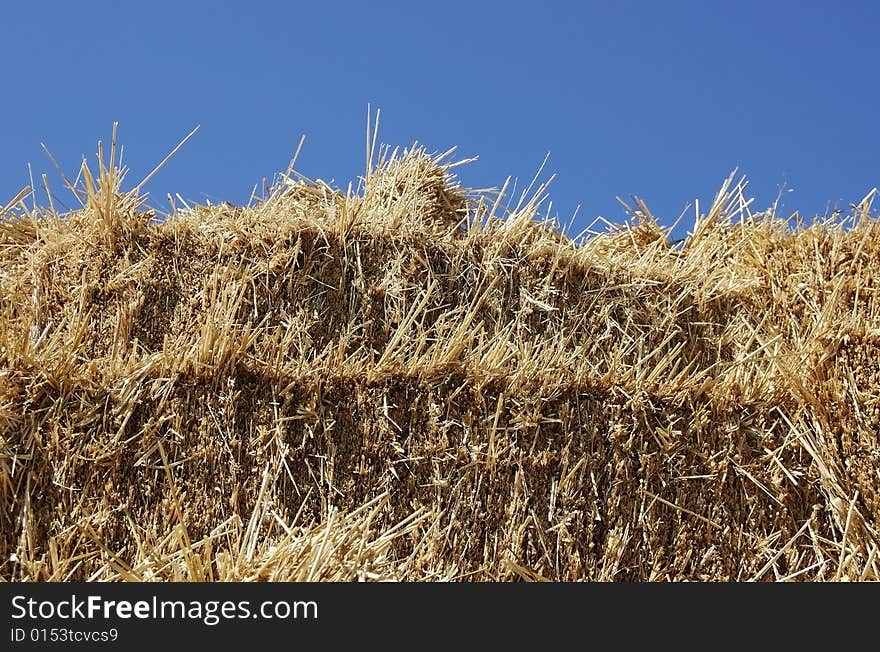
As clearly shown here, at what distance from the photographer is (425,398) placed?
317 cm

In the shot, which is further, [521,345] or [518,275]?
[518,275]

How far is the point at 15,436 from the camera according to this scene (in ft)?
9.58

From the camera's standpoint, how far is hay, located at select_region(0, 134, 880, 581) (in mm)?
2930

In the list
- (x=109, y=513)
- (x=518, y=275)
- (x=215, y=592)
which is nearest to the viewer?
(x=215, y=592)

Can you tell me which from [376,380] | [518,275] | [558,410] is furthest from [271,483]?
[518,275]

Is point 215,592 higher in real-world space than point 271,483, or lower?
lower

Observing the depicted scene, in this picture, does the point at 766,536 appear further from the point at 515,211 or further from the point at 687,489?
the point at 515,211

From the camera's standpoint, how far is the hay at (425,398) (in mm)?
2930

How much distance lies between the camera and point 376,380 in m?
3.15

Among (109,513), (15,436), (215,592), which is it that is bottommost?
(215,592)

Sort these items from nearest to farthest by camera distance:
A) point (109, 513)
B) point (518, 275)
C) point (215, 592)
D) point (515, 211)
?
point (215, 592), point (109, 513), point (518, 275), point (515, 211)

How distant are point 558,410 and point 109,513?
5.08 ft

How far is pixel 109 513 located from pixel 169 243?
1.08 metres

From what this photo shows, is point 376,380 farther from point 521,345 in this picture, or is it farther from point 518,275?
point 518,275
